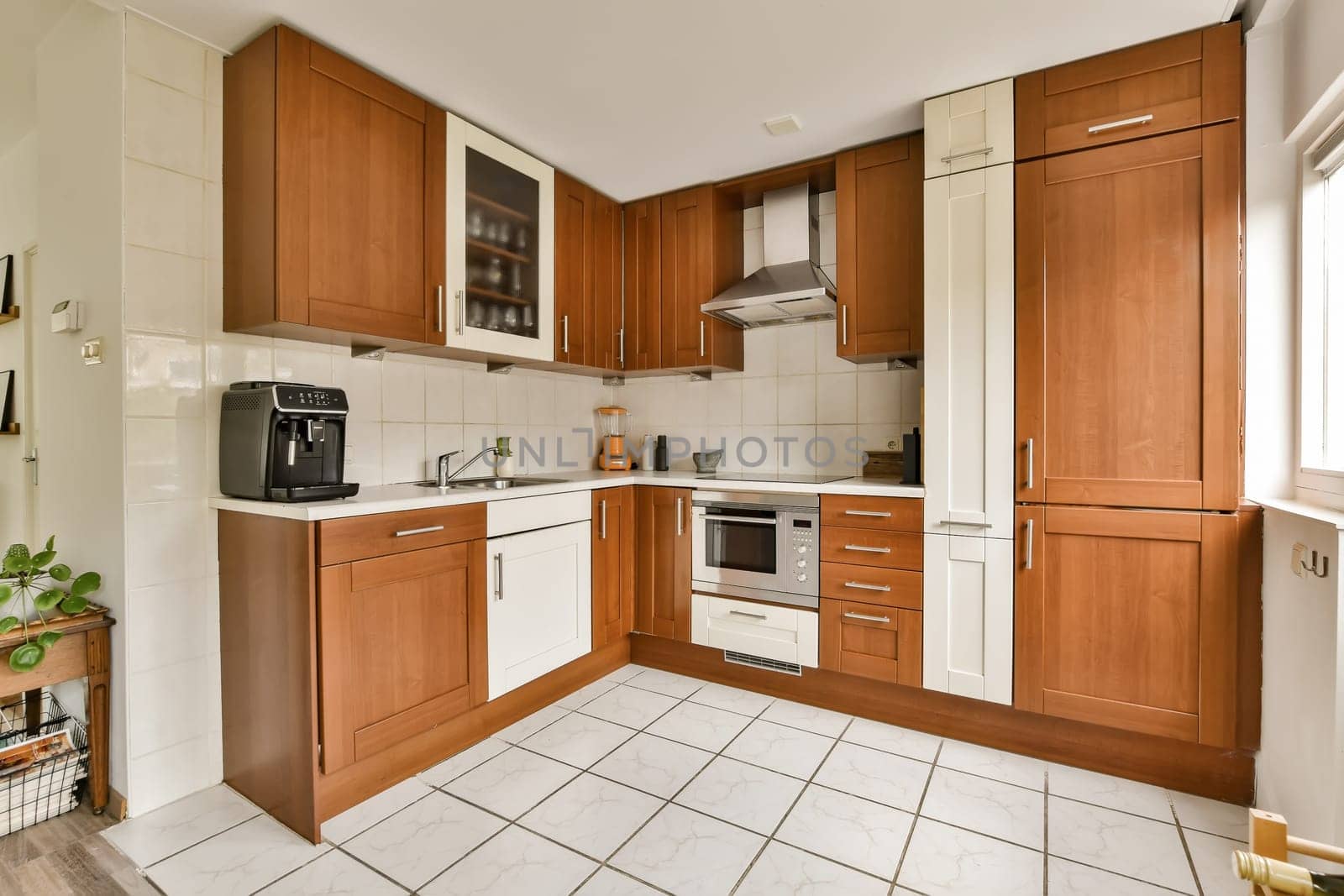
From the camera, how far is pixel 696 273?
3.17m

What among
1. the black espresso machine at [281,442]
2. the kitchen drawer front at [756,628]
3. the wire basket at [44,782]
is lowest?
the wire basket at [44,782]

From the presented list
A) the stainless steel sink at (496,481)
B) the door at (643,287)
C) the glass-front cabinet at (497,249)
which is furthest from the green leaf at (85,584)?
the door at (643,287)

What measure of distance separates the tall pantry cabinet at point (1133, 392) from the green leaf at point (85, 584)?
299 centimetres

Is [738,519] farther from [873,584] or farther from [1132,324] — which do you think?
[1132,324]

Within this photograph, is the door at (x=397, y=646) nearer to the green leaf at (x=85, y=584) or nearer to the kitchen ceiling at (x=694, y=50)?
the green leaf at (x=85, y=584)

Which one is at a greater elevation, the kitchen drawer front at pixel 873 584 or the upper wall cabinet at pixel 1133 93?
the upper wall cabinet at pixel 1133 93

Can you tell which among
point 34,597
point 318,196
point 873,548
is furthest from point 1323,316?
point 34,597

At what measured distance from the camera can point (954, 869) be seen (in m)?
1.61

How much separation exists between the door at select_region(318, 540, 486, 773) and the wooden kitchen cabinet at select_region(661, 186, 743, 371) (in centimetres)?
150

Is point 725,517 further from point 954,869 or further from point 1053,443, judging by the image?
point 954,869

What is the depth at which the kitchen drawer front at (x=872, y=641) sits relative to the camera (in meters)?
2.38

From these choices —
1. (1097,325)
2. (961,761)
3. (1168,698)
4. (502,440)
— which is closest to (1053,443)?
(1097,325)

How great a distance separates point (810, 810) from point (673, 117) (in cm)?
253

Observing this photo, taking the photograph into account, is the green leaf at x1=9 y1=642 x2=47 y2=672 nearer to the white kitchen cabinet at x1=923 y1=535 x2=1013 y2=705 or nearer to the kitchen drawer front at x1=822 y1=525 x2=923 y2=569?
the kitchen drawer front at x1=822 y1=525 x2=923 y2=569
